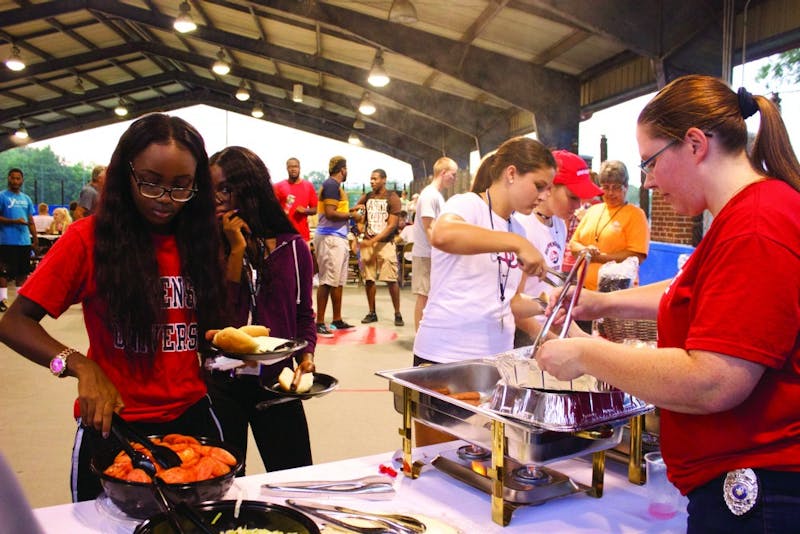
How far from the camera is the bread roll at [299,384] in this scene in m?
1.71

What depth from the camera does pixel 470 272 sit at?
83.4 inches

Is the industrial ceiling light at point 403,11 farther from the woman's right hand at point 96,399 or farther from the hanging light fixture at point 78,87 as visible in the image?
the hanging light fixture at point 78,87

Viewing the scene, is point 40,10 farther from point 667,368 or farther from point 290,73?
point 667,368

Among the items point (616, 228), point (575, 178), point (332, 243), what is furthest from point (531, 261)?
point (332, 243)

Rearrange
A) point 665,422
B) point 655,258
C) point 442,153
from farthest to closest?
point 442,153 → point 655,258 → point 665,422

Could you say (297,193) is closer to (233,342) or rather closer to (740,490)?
(233,342)

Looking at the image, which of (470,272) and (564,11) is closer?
(470,272)

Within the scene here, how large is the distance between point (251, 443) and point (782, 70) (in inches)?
197

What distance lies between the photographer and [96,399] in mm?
1246

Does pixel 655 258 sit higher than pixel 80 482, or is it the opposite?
pixel 655 258

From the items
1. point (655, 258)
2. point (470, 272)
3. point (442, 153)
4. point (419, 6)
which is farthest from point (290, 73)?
point (470, 272)

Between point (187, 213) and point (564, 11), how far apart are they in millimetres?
5241

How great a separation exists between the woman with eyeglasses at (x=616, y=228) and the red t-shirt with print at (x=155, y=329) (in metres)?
3.08

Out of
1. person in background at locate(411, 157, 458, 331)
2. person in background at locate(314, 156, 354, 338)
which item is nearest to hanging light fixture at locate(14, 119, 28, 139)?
person in background at locate(314, 156, 354, 338)
